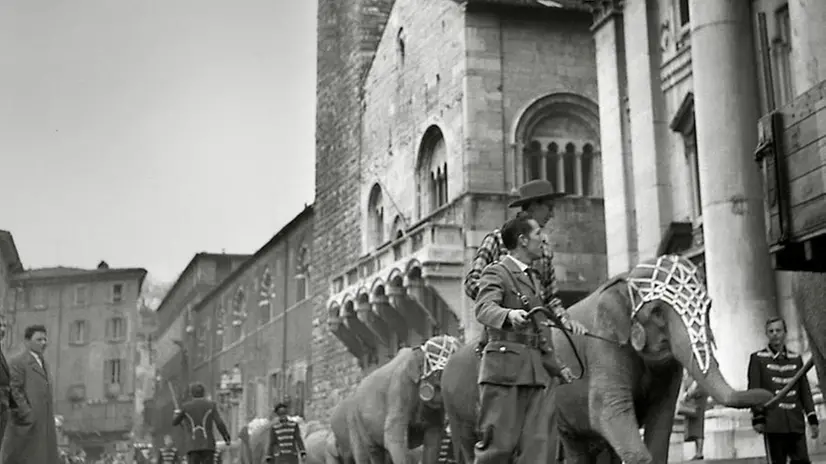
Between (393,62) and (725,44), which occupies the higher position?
(393,62)

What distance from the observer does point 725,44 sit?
1903cm

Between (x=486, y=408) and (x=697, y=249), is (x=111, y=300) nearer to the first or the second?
(x=697, y=249)

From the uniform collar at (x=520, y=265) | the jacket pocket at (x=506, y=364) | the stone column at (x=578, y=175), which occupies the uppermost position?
the stone column at (x=578, y=175)

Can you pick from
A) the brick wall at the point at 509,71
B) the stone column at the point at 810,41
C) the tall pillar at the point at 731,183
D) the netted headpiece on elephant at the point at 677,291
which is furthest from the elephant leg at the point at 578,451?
the brick wall at the point at 509,71

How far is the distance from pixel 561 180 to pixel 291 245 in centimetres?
2245

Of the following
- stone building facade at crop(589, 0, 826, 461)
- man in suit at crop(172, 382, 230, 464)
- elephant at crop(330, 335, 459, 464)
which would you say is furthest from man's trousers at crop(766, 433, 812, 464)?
man in suit at crop(172, 382, 230, 464)

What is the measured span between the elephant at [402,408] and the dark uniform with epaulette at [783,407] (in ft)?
11.8

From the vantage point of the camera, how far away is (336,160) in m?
43.5

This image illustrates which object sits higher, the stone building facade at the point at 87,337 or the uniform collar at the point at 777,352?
the stone building facade at the point at 87,337

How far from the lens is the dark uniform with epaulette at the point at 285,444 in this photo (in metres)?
19.9

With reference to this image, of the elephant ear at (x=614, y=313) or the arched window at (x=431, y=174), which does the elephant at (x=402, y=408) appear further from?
the arched window at (x=431, y=174)

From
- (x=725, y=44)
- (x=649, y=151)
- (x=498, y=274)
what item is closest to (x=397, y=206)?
(x=649, y=151)

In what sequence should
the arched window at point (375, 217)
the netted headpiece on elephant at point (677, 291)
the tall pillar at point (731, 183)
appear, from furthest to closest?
1. the arched window at point (375, 217)
2. the tall pillar at point (731, 183)
3. the netted headpiece on elephant at point (677, 291)

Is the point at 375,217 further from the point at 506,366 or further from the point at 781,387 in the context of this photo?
the point at 506,366
